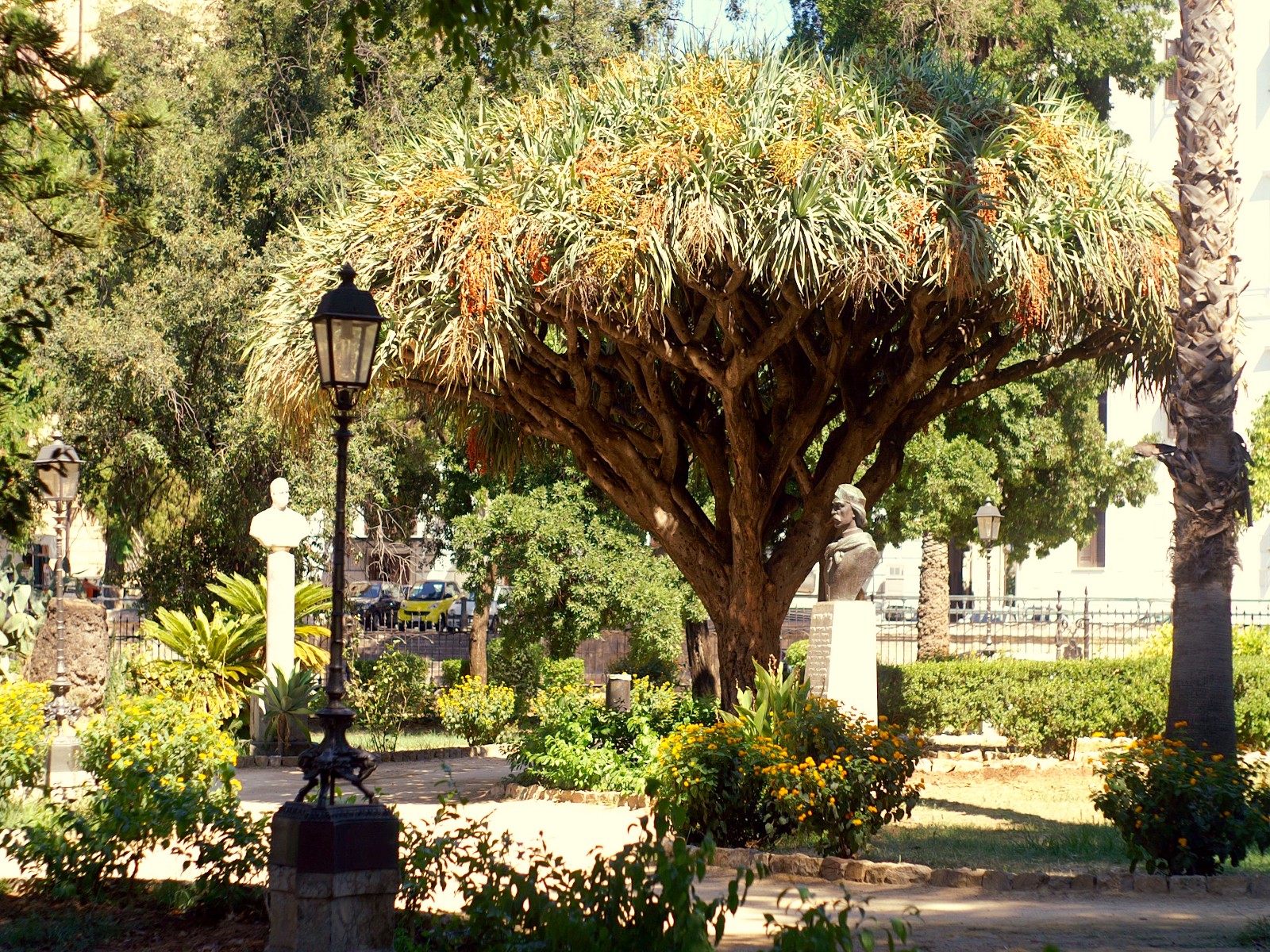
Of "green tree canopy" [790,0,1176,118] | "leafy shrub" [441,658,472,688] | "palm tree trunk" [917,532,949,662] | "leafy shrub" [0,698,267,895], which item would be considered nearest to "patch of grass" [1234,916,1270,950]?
"leafy shrub" [0,698,267,895]

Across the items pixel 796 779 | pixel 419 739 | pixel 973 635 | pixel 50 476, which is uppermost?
pixel 50 476

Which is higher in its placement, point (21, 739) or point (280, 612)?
point (280, 612)

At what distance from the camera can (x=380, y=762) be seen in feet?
54.4

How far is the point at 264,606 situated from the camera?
60.8 ft

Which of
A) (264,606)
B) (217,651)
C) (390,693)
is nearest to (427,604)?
(390,693)

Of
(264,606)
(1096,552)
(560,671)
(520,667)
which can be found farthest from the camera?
(1096,552)

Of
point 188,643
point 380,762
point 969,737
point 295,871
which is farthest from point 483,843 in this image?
point 969,737

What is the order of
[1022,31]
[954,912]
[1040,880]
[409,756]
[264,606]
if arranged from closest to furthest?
[954,912] < [1040,880] < [409,756] < [264,606] < [1022,31]

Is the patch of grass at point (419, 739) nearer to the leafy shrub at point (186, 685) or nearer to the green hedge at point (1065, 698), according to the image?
the leafy shrub at point (186, 685)

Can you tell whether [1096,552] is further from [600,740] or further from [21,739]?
[21,739]

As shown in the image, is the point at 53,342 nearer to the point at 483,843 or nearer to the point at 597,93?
the point at 597,93

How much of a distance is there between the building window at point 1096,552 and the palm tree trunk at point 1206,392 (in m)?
34.6

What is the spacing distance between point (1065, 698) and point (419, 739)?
8842 mm

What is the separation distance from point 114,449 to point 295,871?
1648 centimetres
